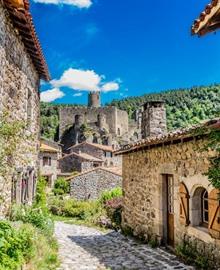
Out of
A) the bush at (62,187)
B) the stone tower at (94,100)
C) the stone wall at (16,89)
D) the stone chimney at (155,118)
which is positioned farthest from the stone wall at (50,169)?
the stone tower at (94,100)

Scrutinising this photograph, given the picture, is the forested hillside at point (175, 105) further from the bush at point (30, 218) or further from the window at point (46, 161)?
the bush at point (30, 218)

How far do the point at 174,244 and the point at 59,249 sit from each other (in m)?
3.54

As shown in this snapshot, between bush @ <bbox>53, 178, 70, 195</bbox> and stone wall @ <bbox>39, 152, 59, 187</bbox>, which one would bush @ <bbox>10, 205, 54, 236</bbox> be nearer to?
bush @ <bbox>53, 178, 70, 195</bbox>

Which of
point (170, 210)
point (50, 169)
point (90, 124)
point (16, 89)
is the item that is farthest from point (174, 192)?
point (90, 124)

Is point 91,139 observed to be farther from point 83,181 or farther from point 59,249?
point 59,249

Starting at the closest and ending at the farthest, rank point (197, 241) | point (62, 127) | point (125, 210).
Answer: point (197, 241)
point (125, 210)
point (62, 127)

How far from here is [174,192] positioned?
10.2 metres

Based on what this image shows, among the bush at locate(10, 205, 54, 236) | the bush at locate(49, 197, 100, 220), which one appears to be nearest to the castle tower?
the bush at locate(49, 197, 100, 220)

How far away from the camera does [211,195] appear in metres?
8.03

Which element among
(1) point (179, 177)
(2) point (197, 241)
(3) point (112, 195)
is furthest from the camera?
(3) point (112, 195)

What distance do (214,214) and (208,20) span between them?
4.40 m

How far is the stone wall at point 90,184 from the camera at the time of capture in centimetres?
2864

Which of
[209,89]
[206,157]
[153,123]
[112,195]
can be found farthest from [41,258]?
[209,89]

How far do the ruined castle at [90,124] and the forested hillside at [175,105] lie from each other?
5041 millimetres
